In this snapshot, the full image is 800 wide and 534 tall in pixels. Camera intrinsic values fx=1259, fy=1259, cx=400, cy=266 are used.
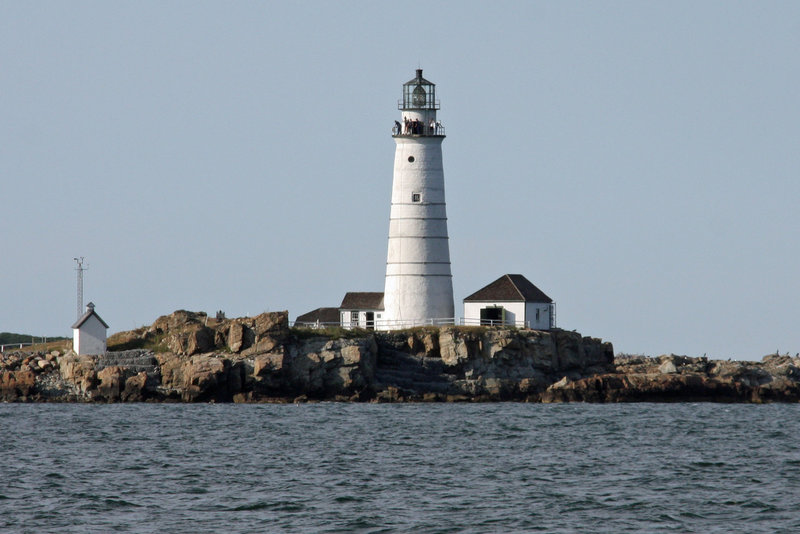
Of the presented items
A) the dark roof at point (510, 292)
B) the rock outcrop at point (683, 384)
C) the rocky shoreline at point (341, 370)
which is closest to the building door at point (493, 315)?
the dark roof at point (510, 292)

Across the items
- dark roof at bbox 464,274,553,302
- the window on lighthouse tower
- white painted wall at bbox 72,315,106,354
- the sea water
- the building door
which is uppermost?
the window on lighthouse tower

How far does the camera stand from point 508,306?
59562mm

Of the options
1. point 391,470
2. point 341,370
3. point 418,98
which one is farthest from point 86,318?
point 391,470

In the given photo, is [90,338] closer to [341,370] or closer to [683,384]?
[341,370]

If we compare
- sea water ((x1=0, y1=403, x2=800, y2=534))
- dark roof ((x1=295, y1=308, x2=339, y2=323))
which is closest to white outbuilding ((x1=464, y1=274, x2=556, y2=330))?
dark roof ((x1=295, y1=308, x2=339, y2=323))

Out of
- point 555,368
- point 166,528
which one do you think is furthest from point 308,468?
point 555,368

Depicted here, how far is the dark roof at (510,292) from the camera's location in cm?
5959

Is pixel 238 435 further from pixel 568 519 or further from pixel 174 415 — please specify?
pixel 568 519

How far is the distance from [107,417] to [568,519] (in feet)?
81.6

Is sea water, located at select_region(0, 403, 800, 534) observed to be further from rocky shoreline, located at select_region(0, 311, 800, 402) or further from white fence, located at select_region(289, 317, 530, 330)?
white fence, located at select_region(289, 317, 530, 330)

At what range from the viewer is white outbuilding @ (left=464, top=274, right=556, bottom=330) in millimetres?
59312

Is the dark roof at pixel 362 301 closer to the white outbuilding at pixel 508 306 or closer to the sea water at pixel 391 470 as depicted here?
the white outbuilding at pixel 508 306

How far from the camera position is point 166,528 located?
2414cm

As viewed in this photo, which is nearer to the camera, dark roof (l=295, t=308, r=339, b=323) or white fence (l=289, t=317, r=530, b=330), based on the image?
white fence (l=289, t=317, r=530, b=330)
